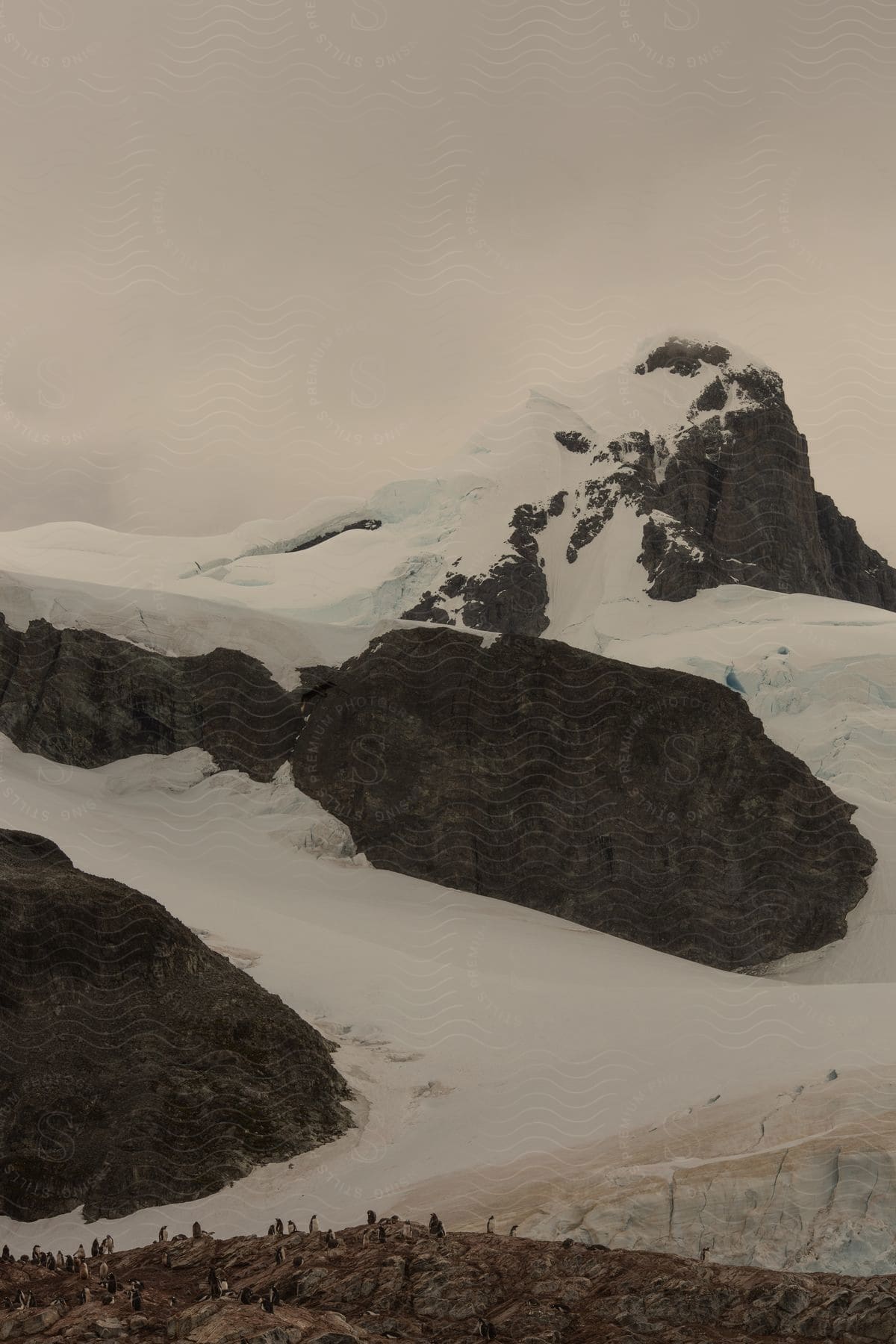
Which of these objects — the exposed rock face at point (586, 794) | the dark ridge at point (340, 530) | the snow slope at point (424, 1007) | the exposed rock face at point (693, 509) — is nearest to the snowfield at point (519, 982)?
the snow slope at point (424, 1007)

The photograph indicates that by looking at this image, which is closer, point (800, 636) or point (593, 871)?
point (593, 871)

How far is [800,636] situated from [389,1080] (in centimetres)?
4938

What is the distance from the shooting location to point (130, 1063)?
39.4 m

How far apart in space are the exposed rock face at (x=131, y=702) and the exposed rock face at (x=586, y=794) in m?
3.12

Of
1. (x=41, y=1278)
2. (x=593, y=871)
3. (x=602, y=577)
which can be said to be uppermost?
(x=602, y=577)

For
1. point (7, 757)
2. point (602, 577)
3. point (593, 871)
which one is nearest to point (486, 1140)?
point (593, 871)

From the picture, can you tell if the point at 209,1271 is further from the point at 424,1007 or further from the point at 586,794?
the point at 586,794

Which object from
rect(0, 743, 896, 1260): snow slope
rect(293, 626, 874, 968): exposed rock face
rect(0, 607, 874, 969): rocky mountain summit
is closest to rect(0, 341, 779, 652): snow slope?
rect(0, 607, 874, 969): rocky mountain summit

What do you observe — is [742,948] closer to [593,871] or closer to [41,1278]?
[593,871]

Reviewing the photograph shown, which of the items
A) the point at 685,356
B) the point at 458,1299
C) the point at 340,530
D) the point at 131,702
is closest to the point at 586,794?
the point at 131,702

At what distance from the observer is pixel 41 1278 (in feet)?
85.4

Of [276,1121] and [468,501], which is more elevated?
[468,501]

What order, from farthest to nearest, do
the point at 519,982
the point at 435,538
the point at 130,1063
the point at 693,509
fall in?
1. the point at 693,509
2. the point at 435,538
3. the point at 519,982
4. the point at 130,1063

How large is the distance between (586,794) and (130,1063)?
28.7 m
